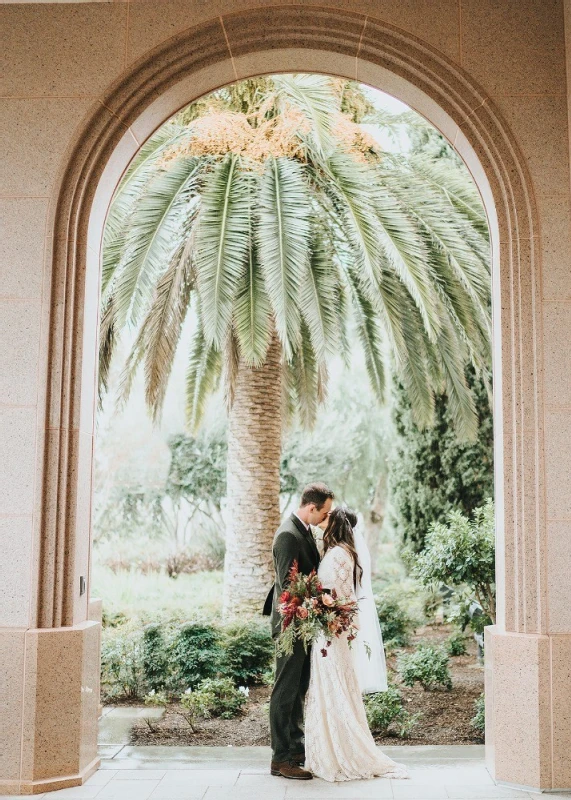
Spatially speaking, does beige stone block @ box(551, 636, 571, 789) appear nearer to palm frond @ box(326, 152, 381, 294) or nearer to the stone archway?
the stone archway

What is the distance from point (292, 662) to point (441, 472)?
782cm

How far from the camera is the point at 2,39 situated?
4.95 metres

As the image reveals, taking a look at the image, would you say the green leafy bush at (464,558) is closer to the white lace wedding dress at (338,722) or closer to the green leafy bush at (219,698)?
the green leafy bush at (219,698)

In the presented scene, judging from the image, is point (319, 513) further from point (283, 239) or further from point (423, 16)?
A: point (423, 16)

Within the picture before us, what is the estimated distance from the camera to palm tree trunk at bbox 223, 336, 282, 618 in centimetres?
941

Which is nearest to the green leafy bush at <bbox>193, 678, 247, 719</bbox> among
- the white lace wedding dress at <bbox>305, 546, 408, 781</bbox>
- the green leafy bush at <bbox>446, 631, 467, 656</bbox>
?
the white lace wedding dress at <bbox>305, 546, 408, 781</bbox>

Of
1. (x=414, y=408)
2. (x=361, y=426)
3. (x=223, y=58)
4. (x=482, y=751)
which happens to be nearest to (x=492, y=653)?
(x=482, y=751)

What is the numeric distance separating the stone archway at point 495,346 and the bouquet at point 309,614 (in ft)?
3.06

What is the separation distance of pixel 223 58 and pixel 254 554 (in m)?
6.11

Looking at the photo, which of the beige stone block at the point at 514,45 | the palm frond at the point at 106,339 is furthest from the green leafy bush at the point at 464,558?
the beige stone block at the point at 514,45

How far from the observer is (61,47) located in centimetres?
494

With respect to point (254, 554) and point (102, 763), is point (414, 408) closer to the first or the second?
point (254, 554)

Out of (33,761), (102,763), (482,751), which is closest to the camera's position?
(33,761)

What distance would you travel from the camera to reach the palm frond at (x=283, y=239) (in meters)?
7.22
